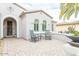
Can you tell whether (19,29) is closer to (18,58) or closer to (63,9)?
(18,58)

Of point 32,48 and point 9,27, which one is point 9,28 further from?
point 32,48

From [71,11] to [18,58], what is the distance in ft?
3.61

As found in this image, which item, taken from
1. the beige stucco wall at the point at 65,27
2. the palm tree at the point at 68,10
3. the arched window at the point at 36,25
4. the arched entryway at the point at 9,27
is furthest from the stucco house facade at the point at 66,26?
the arched entryway at the point at 9,27

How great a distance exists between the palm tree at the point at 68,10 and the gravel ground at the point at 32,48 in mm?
414

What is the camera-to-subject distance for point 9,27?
2443 millimetres

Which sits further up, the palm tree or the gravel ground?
the palm tree

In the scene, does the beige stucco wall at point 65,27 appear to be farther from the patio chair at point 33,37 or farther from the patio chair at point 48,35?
the patio chair at point 33,37

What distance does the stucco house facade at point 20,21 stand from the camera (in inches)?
93.9

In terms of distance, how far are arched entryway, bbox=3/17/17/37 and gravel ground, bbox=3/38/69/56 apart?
9 centimetres

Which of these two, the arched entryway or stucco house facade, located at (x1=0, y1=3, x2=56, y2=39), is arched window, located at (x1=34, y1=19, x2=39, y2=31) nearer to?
stucco house facade, located at (x1=0, y1=3, x2=56, y2=39)

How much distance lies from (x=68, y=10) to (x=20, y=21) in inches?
30.7

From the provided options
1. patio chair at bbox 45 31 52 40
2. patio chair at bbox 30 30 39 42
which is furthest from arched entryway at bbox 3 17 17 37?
patio chair at bbox 45 31 52 40

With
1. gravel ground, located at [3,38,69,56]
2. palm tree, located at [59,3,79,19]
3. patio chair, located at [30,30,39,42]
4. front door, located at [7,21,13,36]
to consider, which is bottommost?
gravel ground, located at [3,38,69,56]

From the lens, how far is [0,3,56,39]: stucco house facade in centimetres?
238
